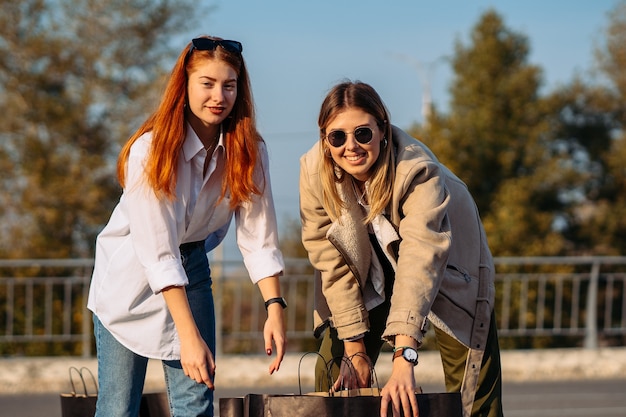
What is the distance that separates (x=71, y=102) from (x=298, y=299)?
662 centimetres

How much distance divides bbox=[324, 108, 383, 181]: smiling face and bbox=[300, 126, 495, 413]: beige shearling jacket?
0.11m

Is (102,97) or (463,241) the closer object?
(463,241)

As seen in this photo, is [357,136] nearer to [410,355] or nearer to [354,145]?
[354,145]

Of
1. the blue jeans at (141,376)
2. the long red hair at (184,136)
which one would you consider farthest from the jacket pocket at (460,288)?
the blue jeans at (141,376)

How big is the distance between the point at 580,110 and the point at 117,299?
640 inches

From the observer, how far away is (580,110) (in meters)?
19.1

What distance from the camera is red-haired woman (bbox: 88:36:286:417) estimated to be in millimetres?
3631

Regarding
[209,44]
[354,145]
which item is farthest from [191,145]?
[354,145]

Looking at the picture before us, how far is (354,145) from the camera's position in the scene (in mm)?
3818

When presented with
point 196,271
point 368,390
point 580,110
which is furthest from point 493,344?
point 580,110

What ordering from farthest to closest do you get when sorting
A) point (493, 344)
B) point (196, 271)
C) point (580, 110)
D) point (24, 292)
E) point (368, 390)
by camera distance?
point (580, 110) < point (24, 292) < point (493, 344) < point (196, 271) < point (368, 390)

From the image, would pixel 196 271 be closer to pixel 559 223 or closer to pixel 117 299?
pixel 117 299

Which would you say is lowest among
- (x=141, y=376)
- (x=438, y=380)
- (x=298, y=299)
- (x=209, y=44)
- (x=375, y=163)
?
(x=438, y=380)

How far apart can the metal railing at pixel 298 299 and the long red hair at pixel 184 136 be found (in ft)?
21.0
